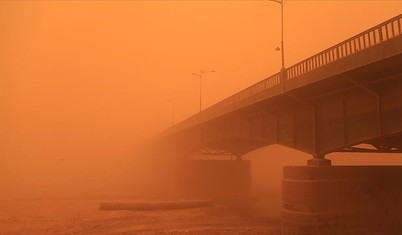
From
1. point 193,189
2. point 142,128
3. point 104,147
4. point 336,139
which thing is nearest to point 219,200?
point 193,189

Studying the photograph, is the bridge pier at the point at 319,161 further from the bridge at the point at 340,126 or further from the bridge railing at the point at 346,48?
the bridge railing at the point at 346,48

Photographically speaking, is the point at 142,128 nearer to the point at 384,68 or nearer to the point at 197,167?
the point at 197,167

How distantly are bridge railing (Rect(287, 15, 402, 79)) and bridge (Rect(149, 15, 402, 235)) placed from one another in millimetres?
45

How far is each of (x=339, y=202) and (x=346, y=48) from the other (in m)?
8.75

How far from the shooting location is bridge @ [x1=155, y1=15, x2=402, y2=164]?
16.2 metres

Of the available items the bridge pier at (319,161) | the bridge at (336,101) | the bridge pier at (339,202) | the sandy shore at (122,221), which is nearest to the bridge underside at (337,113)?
the bridge at (336,101)

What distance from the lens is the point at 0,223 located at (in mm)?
31047

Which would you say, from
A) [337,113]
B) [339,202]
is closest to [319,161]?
[339,202]

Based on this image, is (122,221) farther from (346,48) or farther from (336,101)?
(346,48)

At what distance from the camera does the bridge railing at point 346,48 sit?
15.7 meters

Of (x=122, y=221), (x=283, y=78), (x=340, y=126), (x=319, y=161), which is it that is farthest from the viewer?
(x=122, y=221)

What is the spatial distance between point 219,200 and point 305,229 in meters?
28.8

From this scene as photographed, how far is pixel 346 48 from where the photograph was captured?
18125mm

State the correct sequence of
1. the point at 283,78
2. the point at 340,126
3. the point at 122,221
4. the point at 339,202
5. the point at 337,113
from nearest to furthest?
the point at 340,126, the point at 337,113, the point at 339,202, the point at 283,78, the point at 122,221
